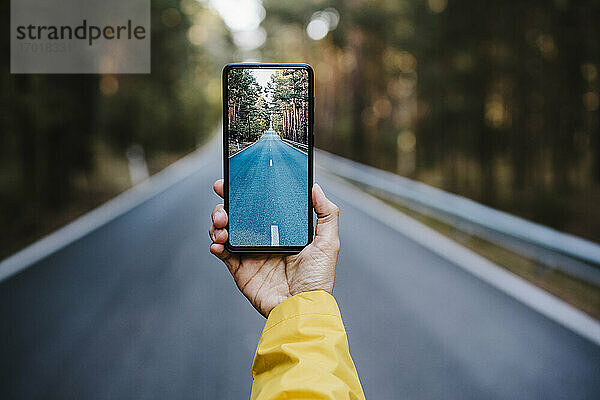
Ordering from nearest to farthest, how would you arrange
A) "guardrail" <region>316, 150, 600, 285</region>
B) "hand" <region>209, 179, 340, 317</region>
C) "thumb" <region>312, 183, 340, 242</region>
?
"hand" <region>209, 179, 340, 317</region>, "thumb" <region>312, 183, 340, 242</region>, "guardrail" <region>316, 150, 600, 285</region>

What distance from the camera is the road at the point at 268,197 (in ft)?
8.21

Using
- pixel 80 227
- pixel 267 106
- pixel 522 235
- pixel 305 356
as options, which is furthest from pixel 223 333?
pixel 80 227

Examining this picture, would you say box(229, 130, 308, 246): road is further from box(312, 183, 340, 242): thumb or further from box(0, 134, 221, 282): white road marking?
box(0, 134, 221, 282): white road marking

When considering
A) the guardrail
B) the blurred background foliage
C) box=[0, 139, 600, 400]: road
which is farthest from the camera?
the blurred background foliage

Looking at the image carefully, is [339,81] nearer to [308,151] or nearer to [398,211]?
[398,211]

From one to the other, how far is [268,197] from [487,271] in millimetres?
5699

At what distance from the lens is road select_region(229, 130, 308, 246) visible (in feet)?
8.21

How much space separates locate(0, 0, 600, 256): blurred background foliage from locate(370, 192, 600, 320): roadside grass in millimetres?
6490

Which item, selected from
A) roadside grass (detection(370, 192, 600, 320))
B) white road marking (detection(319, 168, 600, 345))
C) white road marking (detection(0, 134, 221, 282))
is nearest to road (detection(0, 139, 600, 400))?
white road marking (detection(319, 168, 600, 345))

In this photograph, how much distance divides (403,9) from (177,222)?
16192 millimetres

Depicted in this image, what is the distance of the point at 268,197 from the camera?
2.54 meters

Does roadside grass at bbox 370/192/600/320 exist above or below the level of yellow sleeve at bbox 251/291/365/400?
below

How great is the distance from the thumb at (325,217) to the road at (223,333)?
1925 mm

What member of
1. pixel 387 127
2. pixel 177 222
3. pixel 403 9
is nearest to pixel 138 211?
pixel 177 222
